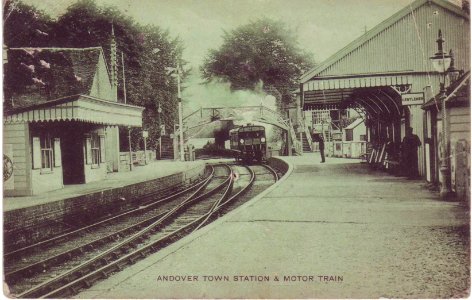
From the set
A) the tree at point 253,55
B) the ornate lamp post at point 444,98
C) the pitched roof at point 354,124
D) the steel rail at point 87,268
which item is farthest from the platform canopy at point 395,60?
the pitched roof at point 354,124

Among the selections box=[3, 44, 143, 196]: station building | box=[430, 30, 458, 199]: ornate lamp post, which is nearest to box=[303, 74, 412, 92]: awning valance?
box=[430, 30, 458, 199]: ornate lamp post

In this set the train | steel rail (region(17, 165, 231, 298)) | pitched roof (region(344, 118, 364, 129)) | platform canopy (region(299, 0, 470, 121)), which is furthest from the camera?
pitched roof (region(344, 118, 364, 129))

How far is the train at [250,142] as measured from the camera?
2897 cm

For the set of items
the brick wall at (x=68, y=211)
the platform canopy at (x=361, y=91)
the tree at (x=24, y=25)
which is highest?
the tree at (x=24, y=25)

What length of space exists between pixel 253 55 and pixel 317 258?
164 inches

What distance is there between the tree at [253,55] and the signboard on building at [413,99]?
6.76 feet

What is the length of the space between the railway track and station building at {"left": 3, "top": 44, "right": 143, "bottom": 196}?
2018 millimetres

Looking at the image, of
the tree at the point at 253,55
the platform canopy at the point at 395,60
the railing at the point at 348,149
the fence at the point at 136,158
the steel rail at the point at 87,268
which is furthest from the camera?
the railing at the point at 348,149

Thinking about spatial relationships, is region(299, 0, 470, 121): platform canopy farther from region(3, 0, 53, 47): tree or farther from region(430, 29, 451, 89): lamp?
region(3, 0, 53, 47): tree

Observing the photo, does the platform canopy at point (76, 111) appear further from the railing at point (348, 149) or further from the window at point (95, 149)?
the railing at point (348, 149)

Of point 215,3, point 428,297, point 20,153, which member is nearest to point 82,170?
point 20,153

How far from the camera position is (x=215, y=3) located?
678 centimetres

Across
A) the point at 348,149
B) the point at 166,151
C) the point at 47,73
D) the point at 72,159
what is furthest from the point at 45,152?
the point at 348,149

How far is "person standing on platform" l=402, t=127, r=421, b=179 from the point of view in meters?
12.7
